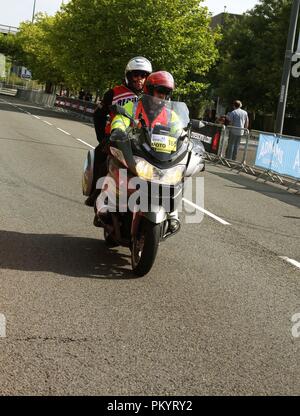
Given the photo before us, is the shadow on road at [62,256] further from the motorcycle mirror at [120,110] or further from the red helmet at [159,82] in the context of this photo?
the red helmet at [159,82]

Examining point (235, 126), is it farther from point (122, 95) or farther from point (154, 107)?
point (154, 107)

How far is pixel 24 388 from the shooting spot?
346cm

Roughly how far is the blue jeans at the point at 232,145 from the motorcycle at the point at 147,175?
13.2 metres

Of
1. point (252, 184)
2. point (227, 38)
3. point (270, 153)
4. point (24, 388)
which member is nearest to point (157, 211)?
point (24, 388)

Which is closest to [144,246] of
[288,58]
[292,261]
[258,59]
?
[292,261]

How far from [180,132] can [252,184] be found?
10.1 m

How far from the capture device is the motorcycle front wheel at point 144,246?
554 centimetres

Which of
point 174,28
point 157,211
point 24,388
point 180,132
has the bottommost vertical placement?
point 24,388

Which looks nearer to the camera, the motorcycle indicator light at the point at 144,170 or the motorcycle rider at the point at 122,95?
the motorcycle indicator light at the point at 144,170

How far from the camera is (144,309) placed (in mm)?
4992

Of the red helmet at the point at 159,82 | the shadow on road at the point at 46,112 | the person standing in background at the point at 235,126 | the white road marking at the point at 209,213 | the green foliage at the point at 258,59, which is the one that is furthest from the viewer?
the green foliage at the point at 258,59

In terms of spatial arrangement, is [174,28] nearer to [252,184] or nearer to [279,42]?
[279,42]

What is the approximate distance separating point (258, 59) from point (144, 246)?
43.9 metres

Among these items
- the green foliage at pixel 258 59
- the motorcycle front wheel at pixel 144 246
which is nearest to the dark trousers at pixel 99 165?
the motorcycle front wheel at pixel 144 246
